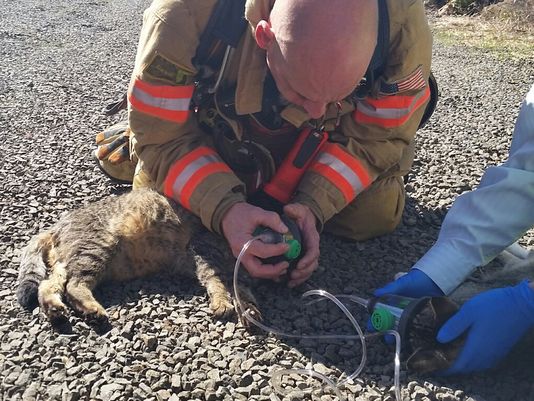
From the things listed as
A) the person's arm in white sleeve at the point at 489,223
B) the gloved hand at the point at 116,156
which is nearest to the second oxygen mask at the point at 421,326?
the person's arm in white sleeve at the point at 489,223

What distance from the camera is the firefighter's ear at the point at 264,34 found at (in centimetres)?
328

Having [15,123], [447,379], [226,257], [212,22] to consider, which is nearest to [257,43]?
[212,22]

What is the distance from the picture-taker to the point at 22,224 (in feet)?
15.9

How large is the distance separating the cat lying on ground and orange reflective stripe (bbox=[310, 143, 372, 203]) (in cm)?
84

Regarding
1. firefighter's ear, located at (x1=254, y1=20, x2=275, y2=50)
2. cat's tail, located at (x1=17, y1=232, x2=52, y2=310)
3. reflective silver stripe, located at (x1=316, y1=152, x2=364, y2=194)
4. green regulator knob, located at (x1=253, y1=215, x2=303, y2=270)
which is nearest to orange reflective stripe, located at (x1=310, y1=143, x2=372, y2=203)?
reflective silver stripe, located at (x1=316, y1=152, x2=364, y2=194)

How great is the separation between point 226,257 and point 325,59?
1.57 m

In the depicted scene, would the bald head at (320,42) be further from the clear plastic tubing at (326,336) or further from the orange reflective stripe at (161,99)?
the clear plastic tubing at (326,336)

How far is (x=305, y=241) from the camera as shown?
3.89 metres

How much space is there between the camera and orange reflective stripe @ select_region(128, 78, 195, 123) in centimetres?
388

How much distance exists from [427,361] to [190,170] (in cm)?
187

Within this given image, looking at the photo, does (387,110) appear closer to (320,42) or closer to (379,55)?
(379,55)

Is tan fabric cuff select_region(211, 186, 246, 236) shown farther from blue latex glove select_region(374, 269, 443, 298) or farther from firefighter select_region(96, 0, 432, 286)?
blue latex glove select_region(374, 269, 443, 298)

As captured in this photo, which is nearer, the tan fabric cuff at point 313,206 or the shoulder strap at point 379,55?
the shoulder strap at point 379,55

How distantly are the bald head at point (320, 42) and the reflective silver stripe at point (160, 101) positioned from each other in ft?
2.55
